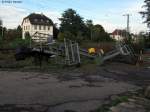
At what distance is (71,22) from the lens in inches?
4313

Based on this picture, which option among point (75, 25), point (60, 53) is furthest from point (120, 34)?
point (60, 53)

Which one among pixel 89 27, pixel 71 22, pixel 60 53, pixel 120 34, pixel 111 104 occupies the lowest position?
pixel 111 104

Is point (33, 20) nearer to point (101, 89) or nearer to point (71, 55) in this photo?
point (71, 55)

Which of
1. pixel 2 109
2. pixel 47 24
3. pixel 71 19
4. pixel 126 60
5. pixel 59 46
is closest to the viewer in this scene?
pixel 2 109

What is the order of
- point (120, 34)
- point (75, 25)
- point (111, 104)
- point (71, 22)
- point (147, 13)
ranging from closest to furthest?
point (111, 104) < point (147, 13) < point (75, 25) < point (71, 22) < point (120, 34)

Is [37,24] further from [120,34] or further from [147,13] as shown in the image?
[147,13]

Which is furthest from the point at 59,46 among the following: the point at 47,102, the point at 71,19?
the point at 71,19

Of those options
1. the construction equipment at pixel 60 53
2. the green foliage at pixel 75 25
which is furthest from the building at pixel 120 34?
the construction equipment at pixel 60 53

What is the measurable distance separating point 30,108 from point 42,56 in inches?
687

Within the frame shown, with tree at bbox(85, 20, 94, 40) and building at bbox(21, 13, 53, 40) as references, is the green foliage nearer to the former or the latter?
tree at bbox(85, 20, 94, 40)

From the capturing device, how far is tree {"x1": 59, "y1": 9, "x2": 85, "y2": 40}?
108 metres

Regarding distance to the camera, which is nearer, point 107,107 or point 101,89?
point 107,107

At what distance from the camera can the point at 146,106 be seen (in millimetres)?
9422

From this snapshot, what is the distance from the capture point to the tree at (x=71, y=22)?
108 meters
